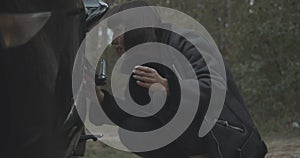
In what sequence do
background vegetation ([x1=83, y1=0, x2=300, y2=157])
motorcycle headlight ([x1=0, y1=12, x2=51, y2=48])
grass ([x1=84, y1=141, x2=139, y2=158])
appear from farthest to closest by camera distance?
background vegetation ([x1=83, y1=0, x2=300, y2=157]) < grass ([x1=84, y1=141, x2=139, y2=158]) < motorcycle headlight ([x1=0, y1=12, x2=51, y2=48])

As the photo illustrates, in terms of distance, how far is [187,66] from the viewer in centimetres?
268

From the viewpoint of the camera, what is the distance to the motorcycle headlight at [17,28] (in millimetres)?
1222

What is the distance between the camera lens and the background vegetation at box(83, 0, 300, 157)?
10.9 m

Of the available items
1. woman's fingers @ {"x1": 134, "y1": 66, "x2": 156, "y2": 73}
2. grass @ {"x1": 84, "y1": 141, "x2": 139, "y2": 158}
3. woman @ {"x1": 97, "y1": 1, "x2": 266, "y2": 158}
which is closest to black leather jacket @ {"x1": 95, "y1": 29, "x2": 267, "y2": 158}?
woman @ {"x1": 97, "y1": 1, "x2": 266, "y2": 158}

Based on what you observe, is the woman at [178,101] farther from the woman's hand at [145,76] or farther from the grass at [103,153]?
the grass at [103,153]

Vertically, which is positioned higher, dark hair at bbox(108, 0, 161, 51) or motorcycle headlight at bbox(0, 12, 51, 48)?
motorcycle headlight at bbox(0, 12, 51, 48)

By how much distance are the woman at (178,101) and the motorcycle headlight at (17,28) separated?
48.8 inches

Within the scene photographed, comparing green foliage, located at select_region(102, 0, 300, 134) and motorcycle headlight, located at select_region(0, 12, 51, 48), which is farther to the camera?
green foliage, located at select_region(102, 0, 300, 134)

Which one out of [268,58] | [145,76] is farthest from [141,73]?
[268,58]

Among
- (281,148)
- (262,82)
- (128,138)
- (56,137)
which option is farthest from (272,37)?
(56,137)

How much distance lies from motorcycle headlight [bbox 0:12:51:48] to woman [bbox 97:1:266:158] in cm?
124

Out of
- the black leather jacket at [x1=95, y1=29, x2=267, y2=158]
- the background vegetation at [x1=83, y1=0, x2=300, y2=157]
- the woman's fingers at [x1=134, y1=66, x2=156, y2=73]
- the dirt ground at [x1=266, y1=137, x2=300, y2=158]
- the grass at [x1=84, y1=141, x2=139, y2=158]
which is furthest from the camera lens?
the background vegetation at [x1=83, y1=0, x2=300, y2=157]

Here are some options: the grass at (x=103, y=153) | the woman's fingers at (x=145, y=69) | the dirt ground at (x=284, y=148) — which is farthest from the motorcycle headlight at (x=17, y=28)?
the dirt ground at (x=284, y=148)

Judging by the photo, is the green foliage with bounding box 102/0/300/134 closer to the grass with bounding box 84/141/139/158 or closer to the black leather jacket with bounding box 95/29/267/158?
the grass with bounding box 84/141/139/158
